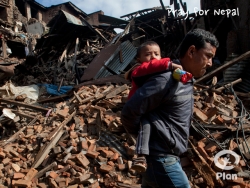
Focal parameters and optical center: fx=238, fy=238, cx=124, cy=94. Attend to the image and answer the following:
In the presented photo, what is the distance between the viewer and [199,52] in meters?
1.61

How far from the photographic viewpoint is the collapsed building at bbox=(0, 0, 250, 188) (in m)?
3.93

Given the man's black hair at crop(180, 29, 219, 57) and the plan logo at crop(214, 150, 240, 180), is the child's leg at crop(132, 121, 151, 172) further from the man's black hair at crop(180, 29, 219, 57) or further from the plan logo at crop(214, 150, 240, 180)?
the plan logo at crop(214, 150, 240, 180)

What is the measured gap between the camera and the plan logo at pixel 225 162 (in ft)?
11.7

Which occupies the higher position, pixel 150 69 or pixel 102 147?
pixel 150 69

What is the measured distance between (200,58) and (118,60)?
8.93 meters

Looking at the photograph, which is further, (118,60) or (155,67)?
(118,60)

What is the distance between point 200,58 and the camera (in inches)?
63.4

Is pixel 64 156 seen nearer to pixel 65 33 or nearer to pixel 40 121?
pixel 40 121

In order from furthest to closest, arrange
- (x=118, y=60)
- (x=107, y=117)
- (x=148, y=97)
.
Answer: (x=118, y=60)
(x=107, y=117)
(x=148, y=97)

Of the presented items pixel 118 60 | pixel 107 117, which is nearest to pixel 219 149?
pixel 107 117

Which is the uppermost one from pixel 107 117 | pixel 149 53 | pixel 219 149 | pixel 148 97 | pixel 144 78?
pixel 149 53

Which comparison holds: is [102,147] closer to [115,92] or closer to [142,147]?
[115,92]

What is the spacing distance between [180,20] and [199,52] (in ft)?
32.7

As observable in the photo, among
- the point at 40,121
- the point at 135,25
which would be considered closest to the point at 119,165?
the point at 40,121
